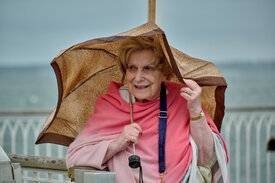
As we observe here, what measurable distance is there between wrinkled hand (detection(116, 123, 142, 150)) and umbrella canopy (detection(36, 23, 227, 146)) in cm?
37

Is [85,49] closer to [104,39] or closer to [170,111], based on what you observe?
[104,39]

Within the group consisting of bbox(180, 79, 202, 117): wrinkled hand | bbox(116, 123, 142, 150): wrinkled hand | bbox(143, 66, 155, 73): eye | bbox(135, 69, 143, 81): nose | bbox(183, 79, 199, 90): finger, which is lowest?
bbox(116, 123, 142, 150): wrinkled hand

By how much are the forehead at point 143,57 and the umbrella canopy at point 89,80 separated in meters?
0.11

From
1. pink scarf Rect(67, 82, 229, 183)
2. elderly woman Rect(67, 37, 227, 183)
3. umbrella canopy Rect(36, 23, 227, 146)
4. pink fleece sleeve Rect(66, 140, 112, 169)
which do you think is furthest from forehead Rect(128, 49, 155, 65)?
pink fleece sleeve Rect(66, 140, 112, 169)

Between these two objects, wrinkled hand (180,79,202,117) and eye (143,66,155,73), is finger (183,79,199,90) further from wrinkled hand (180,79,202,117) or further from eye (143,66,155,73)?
eye (143,66,155,73)

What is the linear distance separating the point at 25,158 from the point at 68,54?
73 cm

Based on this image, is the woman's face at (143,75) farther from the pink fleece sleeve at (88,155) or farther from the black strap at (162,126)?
the pink fleece sleeve at (88,155)

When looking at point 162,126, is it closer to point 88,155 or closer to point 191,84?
point 191,84

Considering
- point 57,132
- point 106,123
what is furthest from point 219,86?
point 57,132

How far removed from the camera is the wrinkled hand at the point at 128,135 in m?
1.96

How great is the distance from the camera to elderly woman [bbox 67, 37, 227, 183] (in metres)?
1.98

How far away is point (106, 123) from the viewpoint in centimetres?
218

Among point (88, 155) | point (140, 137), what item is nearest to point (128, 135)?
point (140, 137)

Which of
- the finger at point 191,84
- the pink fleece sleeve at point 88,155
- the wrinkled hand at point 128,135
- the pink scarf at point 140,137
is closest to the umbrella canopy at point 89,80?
the finger at point 191,84
